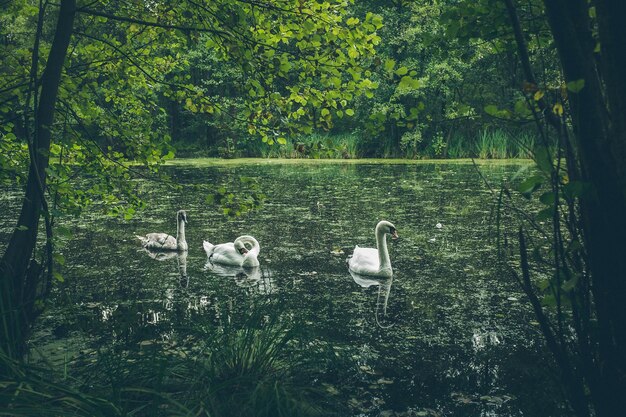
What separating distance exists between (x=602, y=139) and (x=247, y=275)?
6266mm

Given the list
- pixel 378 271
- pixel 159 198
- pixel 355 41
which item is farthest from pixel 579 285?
pixel 159 198

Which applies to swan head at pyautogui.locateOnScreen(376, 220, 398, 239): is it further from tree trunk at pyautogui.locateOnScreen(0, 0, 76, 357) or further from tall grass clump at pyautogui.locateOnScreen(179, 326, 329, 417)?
tree trunk at pyautogui.locateOnScreen(0, 0, 76, 357)

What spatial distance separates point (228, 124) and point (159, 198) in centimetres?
1173

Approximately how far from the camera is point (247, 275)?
8070 millimetres

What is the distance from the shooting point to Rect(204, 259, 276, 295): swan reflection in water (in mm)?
7277

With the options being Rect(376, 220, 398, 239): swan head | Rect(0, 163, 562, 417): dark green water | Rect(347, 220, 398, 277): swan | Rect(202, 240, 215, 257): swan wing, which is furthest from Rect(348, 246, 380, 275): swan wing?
Rect(202, 240, 215, 257): swan wing

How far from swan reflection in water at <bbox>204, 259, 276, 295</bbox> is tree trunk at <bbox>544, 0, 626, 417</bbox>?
16.1 ft

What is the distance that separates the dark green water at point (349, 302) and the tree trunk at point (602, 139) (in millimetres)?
497

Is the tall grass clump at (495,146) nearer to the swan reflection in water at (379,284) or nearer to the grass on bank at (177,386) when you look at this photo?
the swan reflection in water at (379,284)

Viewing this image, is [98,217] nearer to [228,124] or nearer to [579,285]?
[228,124]

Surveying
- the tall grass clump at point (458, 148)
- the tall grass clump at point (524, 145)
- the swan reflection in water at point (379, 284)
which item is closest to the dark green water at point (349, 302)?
the swan reflection in water at point (379, 284)

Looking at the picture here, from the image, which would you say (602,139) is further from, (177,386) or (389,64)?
(177,386)

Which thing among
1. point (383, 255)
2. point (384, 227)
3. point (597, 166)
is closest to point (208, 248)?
point (384, 227)

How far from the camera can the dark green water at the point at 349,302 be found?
425 centimetres
